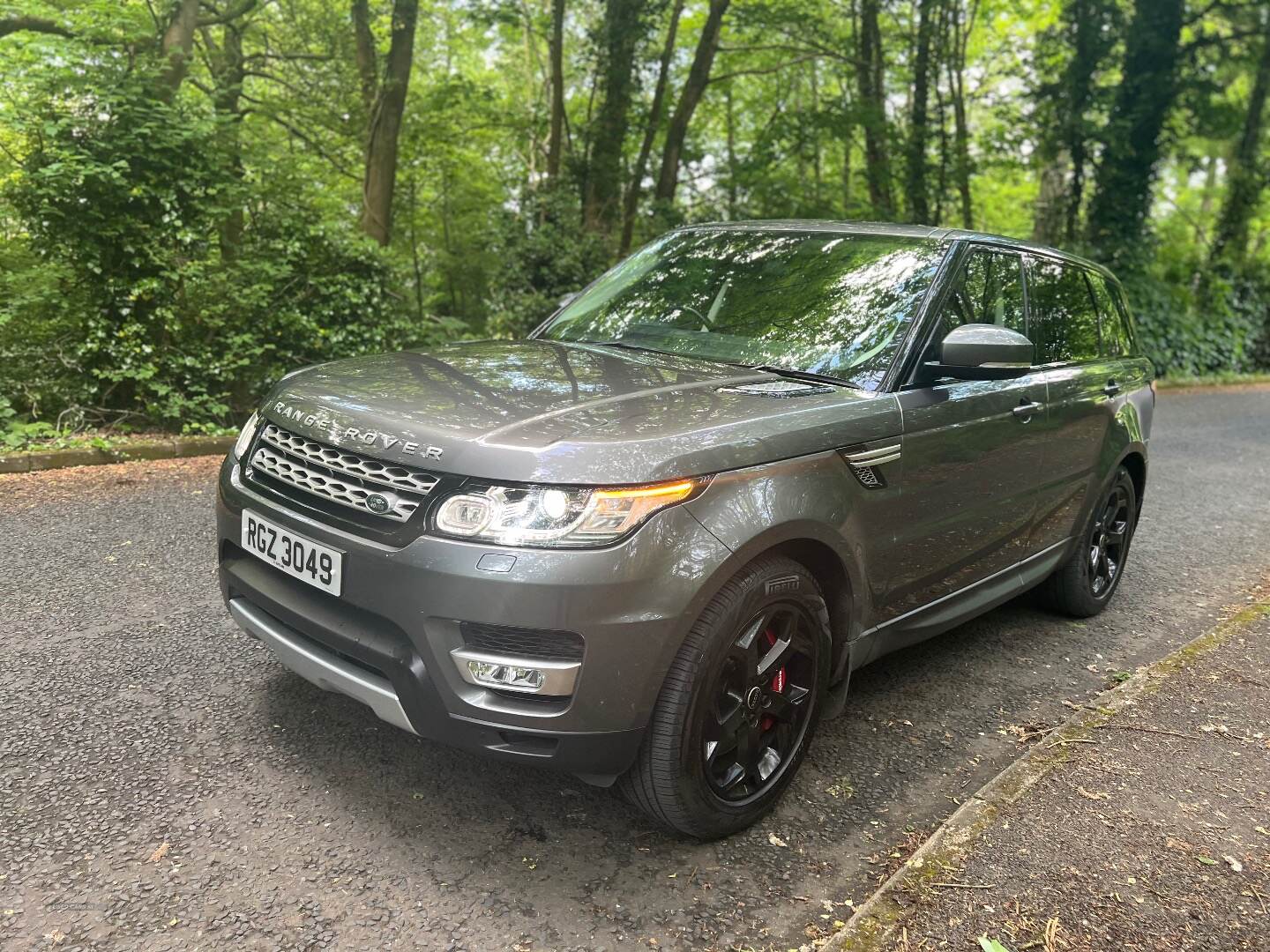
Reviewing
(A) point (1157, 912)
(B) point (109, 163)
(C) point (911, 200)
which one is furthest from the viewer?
(C) point (911, 200)

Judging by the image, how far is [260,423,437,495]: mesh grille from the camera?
2262 mm

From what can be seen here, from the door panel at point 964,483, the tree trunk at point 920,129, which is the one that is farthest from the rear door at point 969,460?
the tree trunk at point 920,129

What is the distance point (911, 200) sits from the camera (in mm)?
17375

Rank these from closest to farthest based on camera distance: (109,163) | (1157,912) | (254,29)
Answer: (1157,912), (109,163), (254,29)

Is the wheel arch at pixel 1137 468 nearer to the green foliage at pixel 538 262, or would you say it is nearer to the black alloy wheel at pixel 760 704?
the black alloy wheel at pixel 760 704

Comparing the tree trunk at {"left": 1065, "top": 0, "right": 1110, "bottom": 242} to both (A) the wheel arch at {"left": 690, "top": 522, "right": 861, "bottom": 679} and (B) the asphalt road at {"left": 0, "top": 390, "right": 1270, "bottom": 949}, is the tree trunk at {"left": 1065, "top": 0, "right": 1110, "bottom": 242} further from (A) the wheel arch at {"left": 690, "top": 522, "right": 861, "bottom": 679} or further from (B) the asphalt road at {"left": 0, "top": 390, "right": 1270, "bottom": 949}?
(A) the wheel arch at {"left": 690, "top": 522, "right": 861, "bottom": 679}

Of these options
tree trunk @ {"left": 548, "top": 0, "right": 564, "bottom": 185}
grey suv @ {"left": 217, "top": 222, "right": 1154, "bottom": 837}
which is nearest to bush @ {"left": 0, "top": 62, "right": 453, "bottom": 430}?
grey suv @ {"left": 217, "top": 222, "right": 1154, "bottom": 837}

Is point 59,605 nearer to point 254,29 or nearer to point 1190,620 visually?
point 1190,620

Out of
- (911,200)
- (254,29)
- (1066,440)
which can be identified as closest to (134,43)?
(254,29)

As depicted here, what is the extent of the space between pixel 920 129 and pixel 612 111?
→ 278 inches

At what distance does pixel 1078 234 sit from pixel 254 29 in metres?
15.4

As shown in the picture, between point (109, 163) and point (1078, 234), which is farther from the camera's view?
point (1078, 234)

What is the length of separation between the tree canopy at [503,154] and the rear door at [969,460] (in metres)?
6.07

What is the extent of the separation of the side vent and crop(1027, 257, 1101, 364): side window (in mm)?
1407
